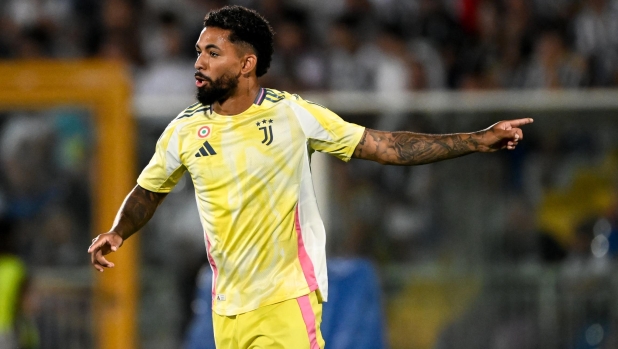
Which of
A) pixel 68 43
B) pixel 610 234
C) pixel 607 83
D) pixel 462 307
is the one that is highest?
pixel 68 43

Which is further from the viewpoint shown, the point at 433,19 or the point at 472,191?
the point at 433,19

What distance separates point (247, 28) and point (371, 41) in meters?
5.63

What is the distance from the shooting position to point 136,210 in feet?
15.8

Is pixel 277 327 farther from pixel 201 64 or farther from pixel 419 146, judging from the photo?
pixel 201 64

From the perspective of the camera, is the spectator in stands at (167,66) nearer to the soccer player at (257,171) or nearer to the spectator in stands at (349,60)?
the spectator in stands at (349,60)

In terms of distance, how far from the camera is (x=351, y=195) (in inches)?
356

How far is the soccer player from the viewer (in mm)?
4574

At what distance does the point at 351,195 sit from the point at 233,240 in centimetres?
449

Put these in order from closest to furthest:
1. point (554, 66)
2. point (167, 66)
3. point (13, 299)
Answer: point (13, 299), point (554, 66), point (167, 66)

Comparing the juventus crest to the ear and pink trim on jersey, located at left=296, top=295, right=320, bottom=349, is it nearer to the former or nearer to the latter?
the ear

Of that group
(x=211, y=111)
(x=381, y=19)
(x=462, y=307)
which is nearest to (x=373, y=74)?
(x=381, y=19)

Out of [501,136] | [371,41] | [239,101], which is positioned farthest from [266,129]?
[371,41]

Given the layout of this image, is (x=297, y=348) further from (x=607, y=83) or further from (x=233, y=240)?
(x=607, y=83)

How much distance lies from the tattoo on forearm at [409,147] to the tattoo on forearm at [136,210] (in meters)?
1.01
